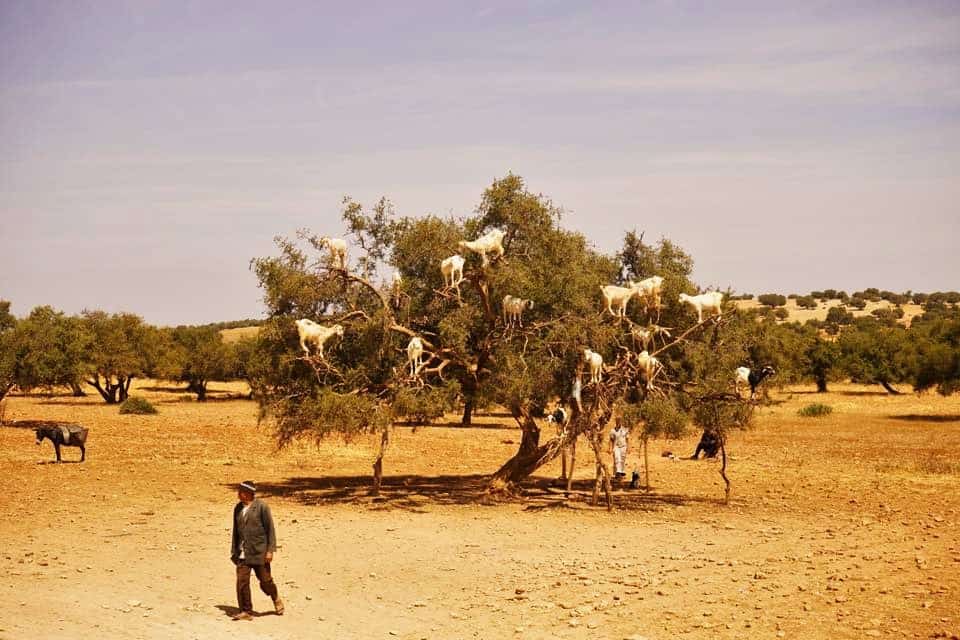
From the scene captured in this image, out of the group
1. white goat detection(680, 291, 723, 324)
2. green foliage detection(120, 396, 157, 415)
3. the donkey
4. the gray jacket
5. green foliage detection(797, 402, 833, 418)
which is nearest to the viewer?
the gray jacket

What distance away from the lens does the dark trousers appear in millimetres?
13047

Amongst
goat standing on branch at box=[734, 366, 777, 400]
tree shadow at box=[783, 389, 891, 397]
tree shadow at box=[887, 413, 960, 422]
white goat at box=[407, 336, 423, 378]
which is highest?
white goat at box=[407, 336, 423, 378]

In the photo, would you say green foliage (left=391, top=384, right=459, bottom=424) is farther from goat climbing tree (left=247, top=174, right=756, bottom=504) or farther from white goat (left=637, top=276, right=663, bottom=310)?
white goat (left=637, top=276, right=663, bottom=310)

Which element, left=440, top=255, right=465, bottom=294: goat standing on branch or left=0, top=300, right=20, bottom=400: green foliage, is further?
left=0, top=300, right=20, bottom=400: green foliage

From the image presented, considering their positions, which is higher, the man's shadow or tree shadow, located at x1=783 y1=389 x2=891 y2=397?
tree shadow, located at x1=783 y1=389 x2=891 y2=397

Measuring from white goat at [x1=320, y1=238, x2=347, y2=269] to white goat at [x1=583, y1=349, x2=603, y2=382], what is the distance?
6124 millimetres

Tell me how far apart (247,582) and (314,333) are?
997cm

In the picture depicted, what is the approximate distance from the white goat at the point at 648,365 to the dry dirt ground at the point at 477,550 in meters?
3.09

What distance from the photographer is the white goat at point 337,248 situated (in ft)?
75.1

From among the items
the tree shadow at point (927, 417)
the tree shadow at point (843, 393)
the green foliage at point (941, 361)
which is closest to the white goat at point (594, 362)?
the tree shadow at point (927, 417)

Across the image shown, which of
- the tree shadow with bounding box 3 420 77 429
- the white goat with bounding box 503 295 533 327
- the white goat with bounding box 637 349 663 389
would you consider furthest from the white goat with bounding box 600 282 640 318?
the tree shadow with bounding box 3 420 77 429

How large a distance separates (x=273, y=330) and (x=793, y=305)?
14097cm

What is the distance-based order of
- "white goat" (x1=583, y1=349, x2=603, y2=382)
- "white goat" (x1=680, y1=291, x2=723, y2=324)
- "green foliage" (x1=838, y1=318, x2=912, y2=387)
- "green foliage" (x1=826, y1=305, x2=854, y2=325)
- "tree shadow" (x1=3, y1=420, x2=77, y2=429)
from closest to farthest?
"white goat" (x1=583, y1=349, x2=603, y2=382) < "white goat" (x1=680, y1=291, x2=723, y2=324) < "tree shadow" (x1=3, y1=420, x2=77, y2=429) < "green foliage" (x1=838, y1=318, x2=912, y2=387) < "green foliage" (x1=826, y1=305, x2=854, y2=325)

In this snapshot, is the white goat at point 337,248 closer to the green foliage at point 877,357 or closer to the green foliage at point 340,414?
the green foliage at point 340,414
